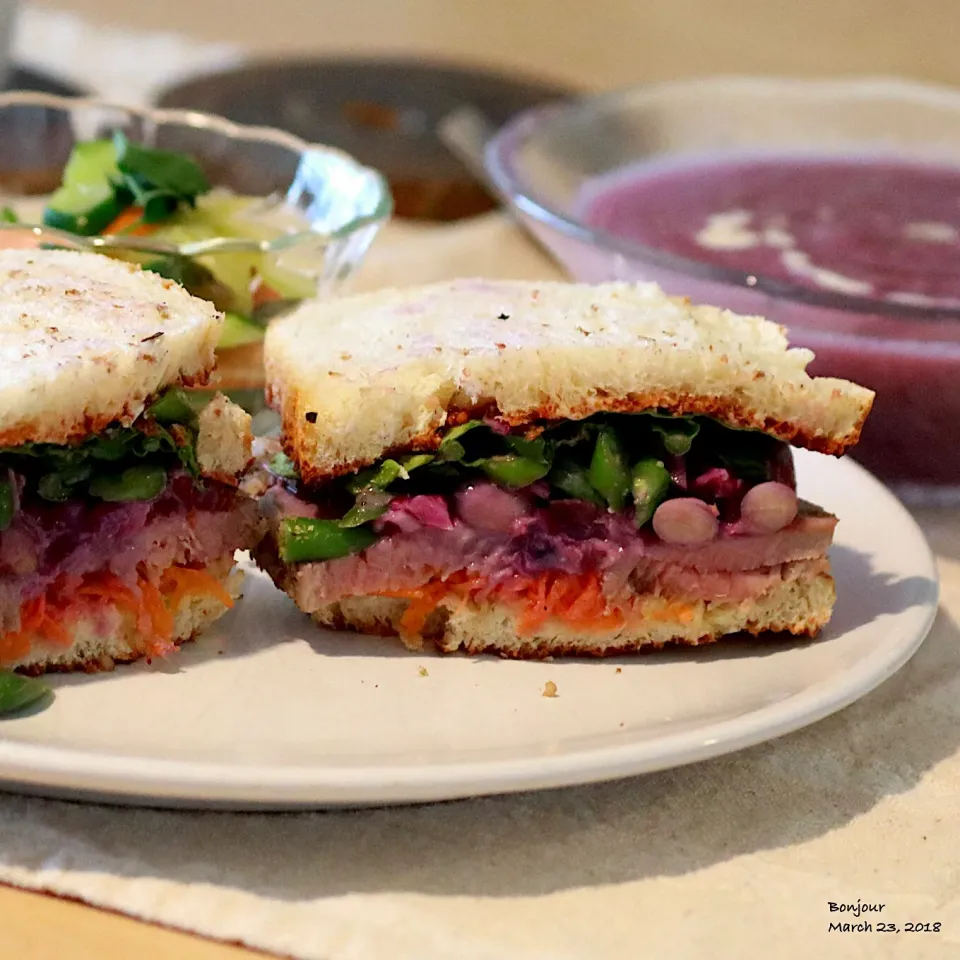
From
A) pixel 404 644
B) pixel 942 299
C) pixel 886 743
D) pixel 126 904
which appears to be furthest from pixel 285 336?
pixel 942 299

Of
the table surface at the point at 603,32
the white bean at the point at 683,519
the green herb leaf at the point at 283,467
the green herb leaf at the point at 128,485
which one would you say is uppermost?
the green herb leaf at the point at 128,485

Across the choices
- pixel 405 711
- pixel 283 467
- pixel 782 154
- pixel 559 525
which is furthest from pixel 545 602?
pixel 782 154

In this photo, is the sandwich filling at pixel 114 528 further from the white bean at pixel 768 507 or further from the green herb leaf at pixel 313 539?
the white bean at pixel 768 507

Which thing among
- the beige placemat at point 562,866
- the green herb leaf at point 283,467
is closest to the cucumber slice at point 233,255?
the green herb leaf at point 283,467

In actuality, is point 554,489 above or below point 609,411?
below

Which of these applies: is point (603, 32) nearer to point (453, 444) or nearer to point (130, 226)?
point (130, 226)

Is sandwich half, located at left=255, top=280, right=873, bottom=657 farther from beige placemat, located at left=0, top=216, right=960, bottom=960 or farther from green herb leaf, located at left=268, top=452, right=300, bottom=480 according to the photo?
beige placemat, located at left=0, top=216, right=960, bottom=960
